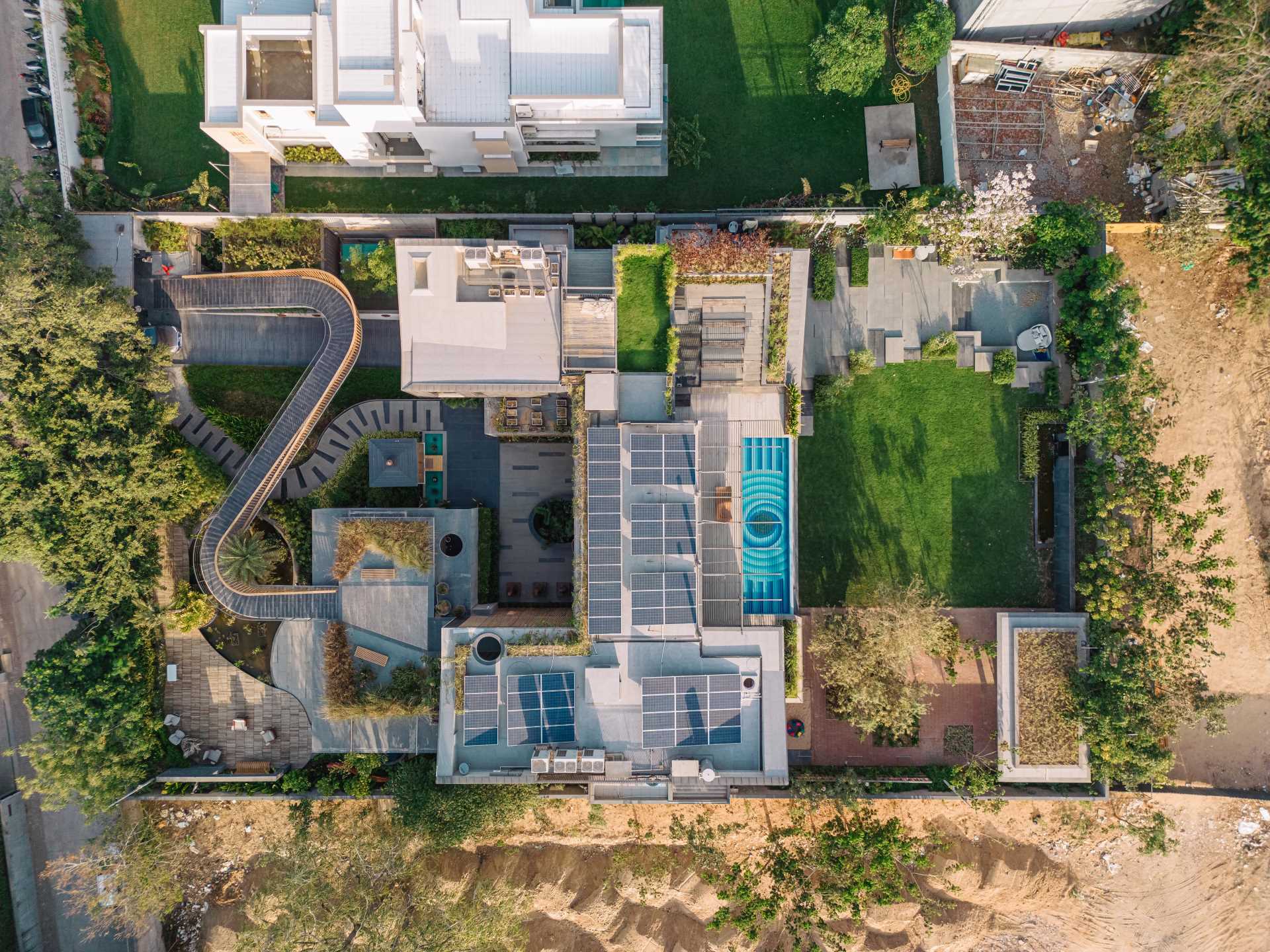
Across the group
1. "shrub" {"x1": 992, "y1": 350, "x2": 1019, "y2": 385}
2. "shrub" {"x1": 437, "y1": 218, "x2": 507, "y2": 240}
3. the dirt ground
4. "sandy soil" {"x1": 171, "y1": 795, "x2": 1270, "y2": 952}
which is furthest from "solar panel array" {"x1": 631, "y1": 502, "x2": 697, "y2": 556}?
the dirt ground

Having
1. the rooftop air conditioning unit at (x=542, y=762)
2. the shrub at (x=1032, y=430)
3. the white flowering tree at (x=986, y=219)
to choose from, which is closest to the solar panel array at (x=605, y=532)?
the rooftop air conditioning unit at (x=542, y=762)

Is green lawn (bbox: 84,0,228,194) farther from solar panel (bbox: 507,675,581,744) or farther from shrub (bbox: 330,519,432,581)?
solar panel (bbox: 507,675,581,744)

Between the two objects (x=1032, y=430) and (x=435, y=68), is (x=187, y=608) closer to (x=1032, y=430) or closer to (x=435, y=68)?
(x=435, y=68)

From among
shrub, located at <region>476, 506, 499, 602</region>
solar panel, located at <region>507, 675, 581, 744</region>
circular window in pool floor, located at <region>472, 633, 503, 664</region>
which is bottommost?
solar panel, located at <region>507, 675, 581, 744</region>

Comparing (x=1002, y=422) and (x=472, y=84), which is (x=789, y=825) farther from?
(x=472, y=84)

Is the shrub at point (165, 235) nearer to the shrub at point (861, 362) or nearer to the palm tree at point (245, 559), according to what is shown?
the palm tree at point (245, 559)

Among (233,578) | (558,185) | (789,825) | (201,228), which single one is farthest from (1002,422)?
(201,228)

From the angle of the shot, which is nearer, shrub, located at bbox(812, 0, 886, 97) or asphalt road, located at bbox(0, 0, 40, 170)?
shrub, located at bbox(812, 0, 886, 97)
